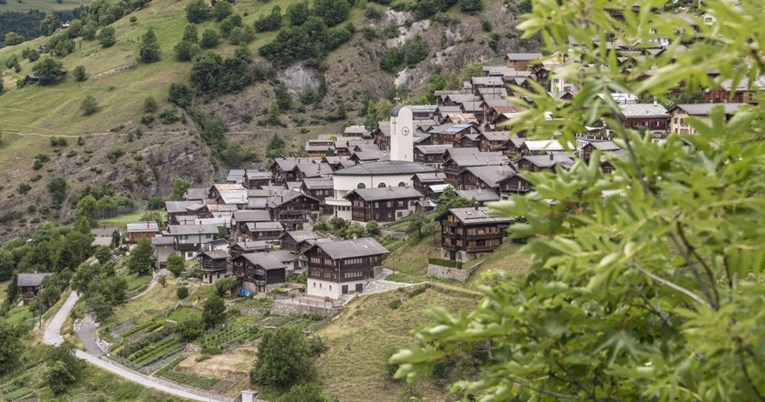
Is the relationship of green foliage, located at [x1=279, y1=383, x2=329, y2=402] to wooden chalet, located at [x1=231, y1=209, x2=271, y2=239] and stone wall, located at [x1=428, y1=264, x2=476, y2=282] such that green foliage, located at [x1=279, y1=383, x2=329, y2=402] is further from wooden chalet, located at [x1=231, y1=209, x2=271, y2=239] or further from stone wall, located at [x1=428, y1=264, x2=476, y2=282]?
wooden chalet, located at [x1=231, y1=209, x2=271, y2=239]

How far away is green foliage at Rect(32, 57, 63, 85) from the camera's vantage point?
121 meters

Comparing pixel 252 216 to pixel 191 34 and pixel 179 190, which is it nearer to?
pixel 179 190

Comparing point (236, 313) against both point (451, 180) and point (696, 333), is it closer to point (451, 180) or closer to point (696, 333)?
point (451, 180)

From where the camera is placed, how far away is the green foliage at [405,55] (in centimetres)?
11969

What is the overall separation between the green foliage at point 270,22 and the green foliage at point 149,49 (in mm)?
14154

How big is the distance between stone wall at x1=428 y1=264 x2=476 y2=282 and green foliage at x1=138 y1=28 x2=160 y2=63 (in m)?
85.5

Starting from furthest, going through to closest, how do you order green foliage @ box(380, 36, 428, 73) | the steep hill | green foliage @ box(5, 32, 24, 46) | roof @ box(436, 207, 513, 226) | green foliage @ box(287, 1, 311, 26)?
green foliage @ box(5, 32, 24, 46), green foliage @ box(287, 1, 311, 26), green foliage @ box(380, 36, 428, 73), the steep hill, roof @ box(436, 207, 513, 226)

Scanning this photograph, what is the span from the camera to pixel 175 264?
58688 millimetres

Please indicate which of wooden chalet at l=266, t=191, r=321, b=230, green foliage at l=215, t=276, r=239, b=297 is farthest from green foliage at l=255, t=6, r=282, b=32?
green foliage at l=215, t=276, r=239, b=297

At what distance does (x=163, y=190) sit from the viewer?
104m

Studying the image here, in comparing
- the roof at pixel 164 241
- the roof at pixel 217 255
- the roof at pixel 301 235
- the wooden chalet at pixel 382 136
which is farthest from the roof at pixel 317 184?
the wooden chalet at pixel 382 136

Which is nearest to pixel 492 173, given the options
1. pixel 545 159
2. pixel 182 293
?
pixel 545 159

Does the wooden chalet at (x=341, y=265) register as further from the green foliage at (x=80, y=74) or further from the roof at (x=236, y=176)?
the green foliage at (x=80, y=74)

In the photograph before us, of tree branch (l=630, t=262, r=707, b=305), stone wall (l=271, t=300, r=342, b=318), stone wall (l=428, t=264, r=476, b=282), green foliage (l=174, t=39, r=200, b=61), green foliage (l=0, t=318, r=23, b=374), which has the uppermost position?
tree branch (l=630, t=262, r=707, b=305)
